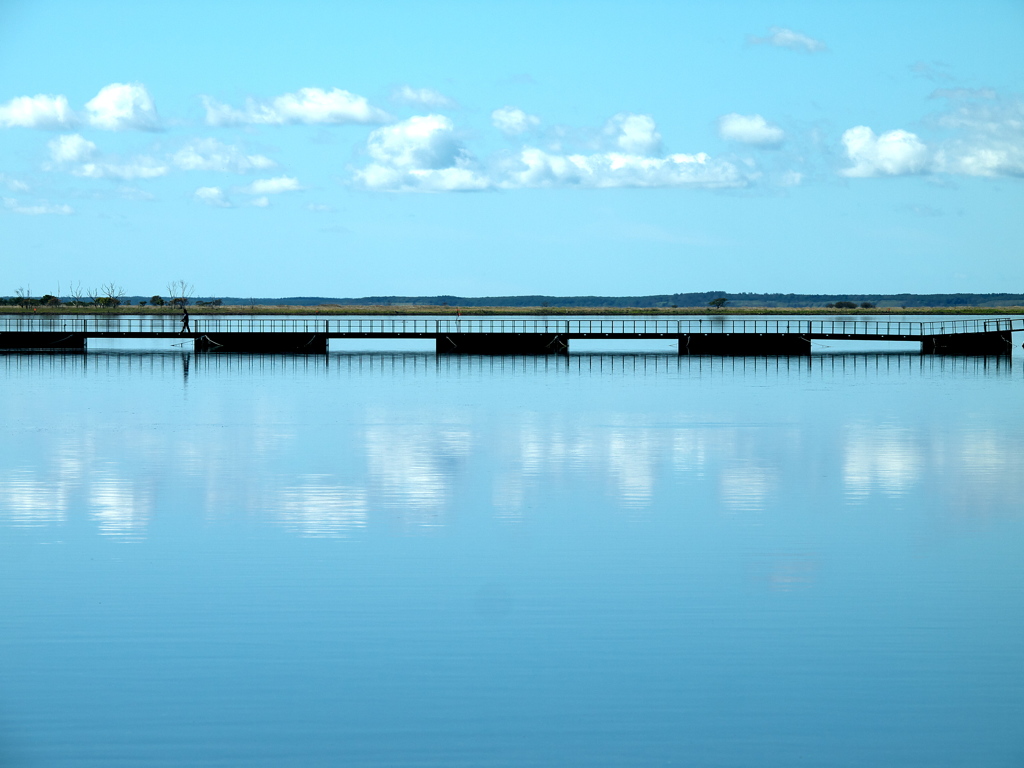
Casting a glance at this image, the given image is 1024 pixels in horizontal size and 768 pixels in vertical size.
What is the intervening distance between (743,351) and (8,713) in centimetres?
8326

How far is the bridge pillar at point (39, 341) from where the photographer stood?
9144 cm

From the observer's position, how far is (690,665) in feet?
44.3

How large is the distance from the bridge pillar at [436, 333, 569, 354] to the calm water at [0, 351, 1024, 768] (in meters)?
52.3

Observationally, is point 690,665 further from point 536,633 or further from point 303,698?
point 303,698

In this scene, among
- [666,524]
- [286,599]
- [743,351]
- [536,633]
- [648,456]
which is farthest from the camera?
[743,351]

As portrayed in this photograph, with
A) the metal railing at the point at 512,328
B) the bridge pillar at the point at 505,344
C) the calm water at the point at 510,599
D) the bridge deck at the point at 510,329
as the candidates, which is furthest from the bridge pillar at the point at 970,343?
the calm water at the point at 510,599

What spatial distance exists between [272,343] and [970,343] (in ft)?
184

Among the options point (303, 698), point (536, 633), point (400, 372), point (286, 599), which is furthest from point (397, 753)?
point (400, 372)

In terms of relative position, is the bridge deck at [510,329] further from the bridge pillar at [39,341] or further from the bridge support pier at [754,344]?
the bridge pillar at [39,341]

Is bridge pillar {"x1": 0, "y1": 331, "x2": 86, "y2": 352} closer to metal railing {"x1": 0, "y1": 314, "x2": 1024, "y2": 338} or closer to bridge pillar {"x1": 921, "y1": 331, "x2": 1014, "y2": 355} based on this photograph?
metal railing {"x1": 0, "y1": 314, "x2": 1024, "y2": 338}

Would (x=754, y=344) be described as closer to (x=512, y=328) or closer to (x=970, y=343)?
(x=970, y=343)

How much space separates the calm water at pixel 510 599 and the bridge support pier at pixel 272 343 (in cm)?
5190

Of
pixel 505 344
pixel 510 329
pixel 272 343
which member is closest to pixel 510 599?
pixel 505 344

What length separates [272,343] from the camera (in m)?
90.0
